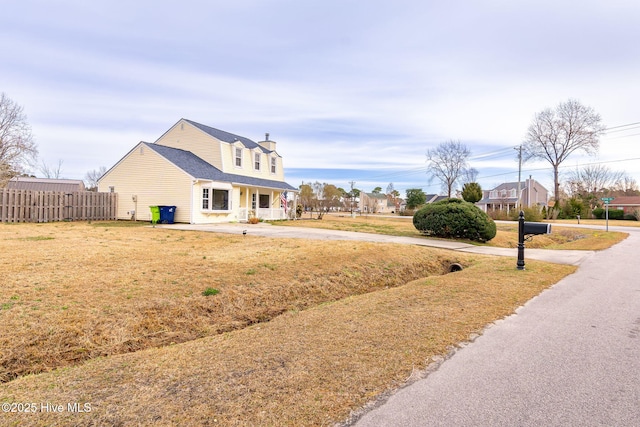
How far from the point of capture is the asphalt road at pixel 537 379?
7.70 ft

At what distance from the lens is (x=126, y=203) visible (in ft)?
69.8

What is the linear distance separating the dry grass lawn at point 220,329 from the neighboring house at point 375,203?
242ft

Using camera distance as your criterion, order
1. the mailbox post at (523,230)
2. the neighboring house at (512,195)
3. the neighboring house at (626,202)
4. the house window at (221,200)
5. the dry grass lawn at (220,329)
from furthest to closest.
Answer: the neighboring house at (512,195) < the neighboring house at (626,202) < the house window at (221,200) < the mailbox post at (523,230) < the dry grass lawn at (220,329)

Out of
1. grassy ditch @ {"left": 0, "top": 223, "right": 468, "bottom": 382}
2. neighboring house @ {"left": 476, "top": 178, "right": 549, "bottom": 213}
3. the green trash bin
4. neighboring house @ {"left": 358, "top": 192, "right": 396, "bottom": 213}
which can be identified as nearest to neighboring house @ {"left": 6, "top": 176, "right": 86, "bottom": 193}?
the green trash bin

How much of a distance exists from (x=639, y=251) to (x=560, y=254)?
12.5 ft

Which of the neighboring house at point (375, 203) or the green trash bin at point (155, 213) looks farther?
the neighboring house at point (375, 203)

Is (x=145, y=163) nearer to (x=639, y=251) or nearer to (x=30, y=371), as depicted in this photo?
(x=30, y=371)

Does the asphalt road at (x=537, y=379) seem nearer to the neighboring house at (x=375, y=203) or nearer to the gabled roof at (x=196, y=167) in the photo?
the gabled roof at (x=196, y=167)

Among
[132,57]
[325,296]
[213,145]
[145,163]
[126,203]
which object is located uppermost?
[132,57]

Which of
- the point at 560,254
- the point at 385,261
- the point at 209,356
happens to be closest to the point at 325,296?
the point at 385,261

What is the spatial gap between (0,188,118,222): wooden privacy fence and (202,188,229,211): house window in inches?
233

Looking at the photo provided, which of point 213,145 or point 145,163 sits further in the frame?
point 213,145

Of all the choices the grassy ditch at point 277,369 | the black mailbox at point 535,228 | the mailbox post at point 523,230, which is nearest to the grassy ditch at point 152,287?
the grassy ditch at point 277,369

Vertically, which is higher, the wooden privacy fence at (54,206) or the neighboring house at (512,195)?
the neighboring house at (512,195)
